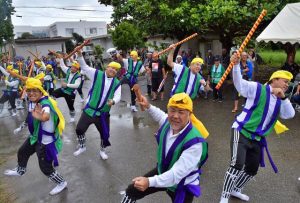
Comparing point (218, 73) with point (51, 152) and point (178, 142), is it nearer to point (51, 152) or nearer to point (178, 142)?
point (51, 152)

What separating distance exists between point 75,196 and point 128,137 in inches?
112

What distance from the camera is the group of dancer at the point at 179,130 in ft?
8.57

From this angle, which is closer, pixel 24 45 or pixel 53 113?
pixel 53 113

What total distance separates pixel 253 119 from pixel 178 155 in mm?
1524

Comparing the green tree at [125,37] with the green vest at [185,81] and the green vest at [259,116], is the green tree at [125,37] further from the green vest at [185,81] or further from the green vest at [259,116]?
the green vest at [259,116]

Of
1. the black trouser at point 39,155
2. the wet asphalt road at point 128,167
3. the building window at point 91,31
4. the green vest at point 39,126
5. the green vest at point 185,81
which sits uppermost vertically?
the building window at point 91,31

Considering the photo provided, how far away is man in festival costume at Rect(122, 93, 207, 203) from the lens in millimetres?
2545

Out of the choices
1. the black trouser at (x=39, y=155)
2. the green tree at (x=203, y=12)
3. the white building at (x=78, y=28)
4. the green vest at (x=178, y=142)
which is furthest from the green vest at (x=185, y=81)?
the white building at (x=78, y=28)

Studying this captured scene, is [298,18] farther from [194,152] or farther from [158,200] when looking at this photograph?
[194,152]

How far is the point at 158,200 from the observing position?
425 centimetres

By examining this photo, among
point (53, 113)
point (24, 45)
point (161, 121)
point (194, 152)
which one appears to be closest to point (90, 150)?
point (53, 113)

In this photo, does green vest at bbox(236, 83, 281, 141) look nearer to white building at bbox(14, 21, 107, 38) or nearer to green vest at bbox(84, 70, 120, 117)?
green vest at bbox(84, 70, 120, 117)

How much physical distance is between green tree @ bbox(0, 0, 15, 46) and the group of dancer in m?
21.3

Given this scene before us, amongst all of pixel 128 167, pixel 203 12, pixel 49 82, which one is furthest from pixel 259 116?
pixel 49 82
